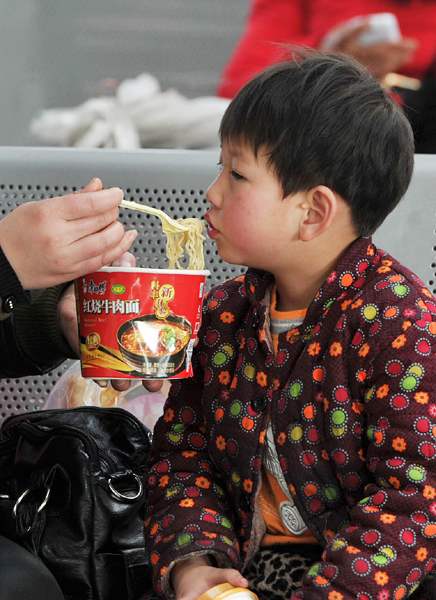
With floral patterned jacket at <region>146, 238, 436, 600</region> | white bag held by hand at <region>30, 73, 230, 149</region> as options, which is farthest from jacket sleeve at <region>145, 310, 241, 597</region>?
white bag held by hand at <region>30, 73, 230, 149</region>

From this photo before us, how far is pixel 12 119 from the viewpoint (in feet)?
11.1

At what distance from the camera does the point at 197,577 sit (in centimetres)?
89

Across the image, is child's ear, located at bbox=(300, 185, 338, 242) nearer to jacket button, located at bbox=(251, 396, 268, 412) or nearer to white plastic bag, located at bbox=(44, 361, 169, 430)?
jacket button, located at bbox=(251, 396, 268, 412)

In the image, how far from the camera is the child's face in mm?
943

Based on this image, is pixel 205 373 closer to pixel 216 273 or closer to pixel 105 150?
pixel 216 273

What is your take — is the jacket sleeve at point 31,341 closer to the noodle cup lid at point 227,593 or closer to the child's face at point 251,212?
the child's face at point 251,212

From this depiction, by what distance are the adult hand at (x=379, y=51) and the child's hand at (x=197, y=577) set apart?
2.00 metres

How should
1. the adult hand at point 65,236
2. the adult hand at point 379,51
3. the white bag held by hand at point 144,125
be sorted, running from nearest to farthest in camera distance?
1. the adult hand at point 65,236
2. the white bag held by hand at point 144,125
3. the adult hand at point 379,51

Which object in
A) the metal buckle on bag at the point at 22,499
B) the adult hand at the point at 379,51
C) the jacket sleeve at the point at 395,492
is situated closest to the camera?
the jacket sleeve at the point at 395,492

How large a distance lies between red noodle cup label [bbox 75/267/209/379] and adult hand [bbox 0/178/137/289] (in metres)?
0.03

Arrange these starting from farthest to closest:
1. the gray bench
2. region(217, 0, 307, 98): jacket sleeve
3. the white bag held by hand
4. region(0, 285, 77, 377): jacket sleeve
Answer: region(217, 0, 307, 98): jacket sleeve → the white bag held by hand → the gray bench → region(0, 285, 77, 377): jacket sleeve

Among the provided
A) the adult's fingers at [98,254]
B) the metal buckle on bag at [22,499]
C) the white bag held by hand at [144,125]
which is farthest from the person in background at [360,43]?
the metal buckle on bag at [22,499]

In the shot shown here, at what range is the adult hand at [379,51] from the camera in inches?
97.4

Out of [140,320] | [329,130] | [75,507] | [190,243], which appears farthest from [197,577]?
[329,130]
